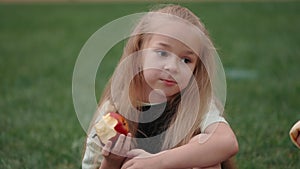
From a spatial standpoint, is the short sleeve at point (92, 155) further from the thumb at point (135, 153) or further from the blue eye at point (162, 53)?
the blue eye at point (162, 53)

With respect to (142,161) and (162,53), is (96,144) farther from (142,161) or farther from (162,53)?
(162,53)

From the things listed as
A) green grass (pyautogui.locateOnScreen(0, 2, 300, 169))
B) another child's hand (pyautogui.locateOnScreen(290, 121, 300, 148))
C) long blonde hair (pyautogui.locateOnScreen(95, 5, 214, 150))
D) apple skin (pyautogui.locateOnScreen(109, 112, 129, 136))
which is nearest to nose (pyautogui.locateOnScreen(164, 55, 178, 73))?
long blonde hair (pyautogui.locateOnScreen(95, 5, 214, 150))

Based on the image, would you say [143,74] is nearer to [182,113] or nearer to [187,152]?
[182,113]

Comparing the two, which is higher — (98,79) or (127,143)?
(127,143)

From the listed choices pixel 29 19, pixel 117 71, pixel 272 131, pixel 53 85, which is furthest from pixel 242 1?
pixel 117 71

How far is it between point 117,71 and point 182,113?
341mm

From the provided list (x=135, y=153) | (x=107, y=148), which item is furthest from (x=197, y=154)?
(x=107, y=148)

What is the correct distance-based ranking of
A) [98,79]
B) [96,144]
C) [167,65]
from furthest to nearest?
[98,79] < [96,144] < [167,65]

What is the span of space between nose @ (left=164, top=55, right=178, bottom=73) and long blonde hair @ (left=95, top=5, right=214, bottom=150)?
157 millimetres

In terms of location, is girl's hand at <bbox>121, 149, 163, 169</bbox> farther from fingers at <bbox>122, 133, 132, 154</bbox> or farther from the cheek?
the cheek

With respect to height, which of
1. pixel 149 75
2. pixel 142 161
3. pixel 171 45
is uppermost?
pixel 171 45

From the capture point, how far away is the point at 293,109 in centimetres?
413

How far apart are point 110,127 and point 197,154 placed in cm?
34

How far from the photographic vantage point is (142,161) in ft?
7.60
